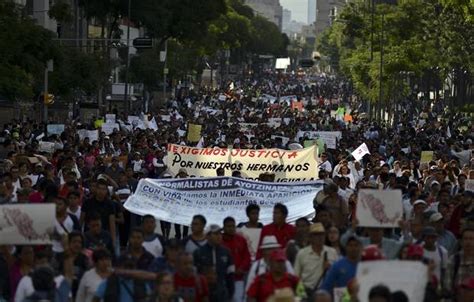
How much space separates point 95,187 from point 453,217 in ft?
13.0

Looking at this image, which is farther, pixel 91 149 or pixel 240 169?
pixel 91 149

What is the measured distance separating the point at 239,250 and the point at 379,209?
135 centimetres

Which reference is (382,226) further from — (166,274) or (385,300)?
(385,300)

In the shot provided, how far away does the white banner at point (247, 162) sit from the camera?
Answer: 1047 inches

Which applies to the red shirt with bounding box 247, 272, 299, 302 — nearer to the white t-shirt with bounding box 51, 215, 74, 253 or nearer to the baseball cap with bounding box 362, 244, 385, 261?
the baseball cap with bounding box 362, 244, 385, 261

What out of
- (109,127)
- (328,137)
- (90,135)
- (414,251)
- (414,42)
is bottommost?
(109,127)

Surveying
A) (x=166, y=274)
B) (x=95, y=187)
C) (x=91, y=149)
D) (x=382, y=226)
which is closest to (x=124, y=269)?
(x=166, y=274)

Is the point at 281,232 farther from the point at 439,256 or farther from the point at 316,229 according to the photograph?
the point at 439,256

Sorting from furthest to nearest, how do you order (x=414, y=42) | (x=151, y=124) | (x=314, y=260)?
(x=414, y=42) → (x=151, y=124) → (x=314, y=260)

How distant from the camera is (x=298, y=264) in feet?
45.0

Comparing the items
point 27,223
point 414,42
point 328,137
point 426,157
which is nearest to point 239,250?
point 27,223

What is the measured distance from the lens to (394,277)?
11.0 m

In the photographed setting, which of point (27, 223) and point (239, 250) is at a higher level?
→ point (27, 223)

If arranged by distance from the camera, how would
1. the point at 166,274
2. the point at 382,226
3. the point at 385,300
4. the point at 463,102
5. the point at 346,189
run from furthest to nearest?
the point at 463,102 → the point at 346,189 → the point at 382,226 → the point at 166,274 → the point at 385,300
